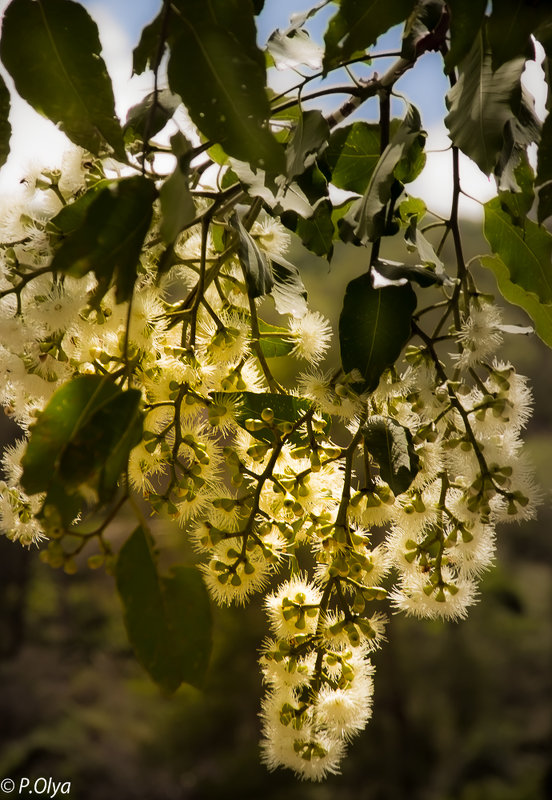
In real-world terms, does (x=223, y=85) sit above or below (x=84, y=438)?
above

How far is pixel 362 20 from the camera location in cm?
42

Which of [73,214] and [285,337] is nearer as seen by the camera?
[73,214]

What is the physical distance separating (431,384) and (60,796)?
315cm

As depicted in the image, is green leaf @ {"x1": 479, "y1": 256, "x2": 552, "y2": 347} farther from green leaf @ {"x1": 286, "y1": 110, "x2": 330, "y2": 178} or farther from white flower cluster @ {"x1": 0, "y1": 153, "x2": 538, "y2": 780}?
green leaf @ {"x1": 286, "y1": 110, "x2": 330, "y2": 178}

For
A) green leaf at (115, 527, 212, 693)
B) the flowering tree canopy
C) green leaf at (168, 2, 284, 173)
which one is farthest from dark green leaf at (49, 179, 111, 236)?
green leaf at (115, 527, 212, 693)

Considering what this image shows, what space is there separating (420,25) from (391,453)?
30 centimetres

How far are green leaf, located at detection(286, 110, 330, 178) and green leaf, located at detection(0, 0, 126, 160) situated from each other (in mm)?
107

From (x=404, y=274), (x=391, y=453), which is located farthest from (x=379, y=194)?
(x=391, y=453)

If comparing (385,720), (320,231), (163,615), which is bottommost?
→ (163,615)

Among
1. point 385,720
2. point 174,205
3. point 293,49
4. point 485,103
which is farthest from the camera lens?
point 385,720

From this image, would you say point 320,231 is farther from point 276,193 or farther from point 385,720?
point 385,720

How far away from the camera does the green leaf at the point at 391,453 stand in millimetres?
494

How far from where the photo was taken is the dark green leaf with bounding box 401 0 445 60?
20.1 inches

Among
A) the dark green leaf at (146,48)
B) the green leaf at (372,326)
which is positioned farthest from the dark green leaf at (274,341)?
the dark green leaf at (146,48)
